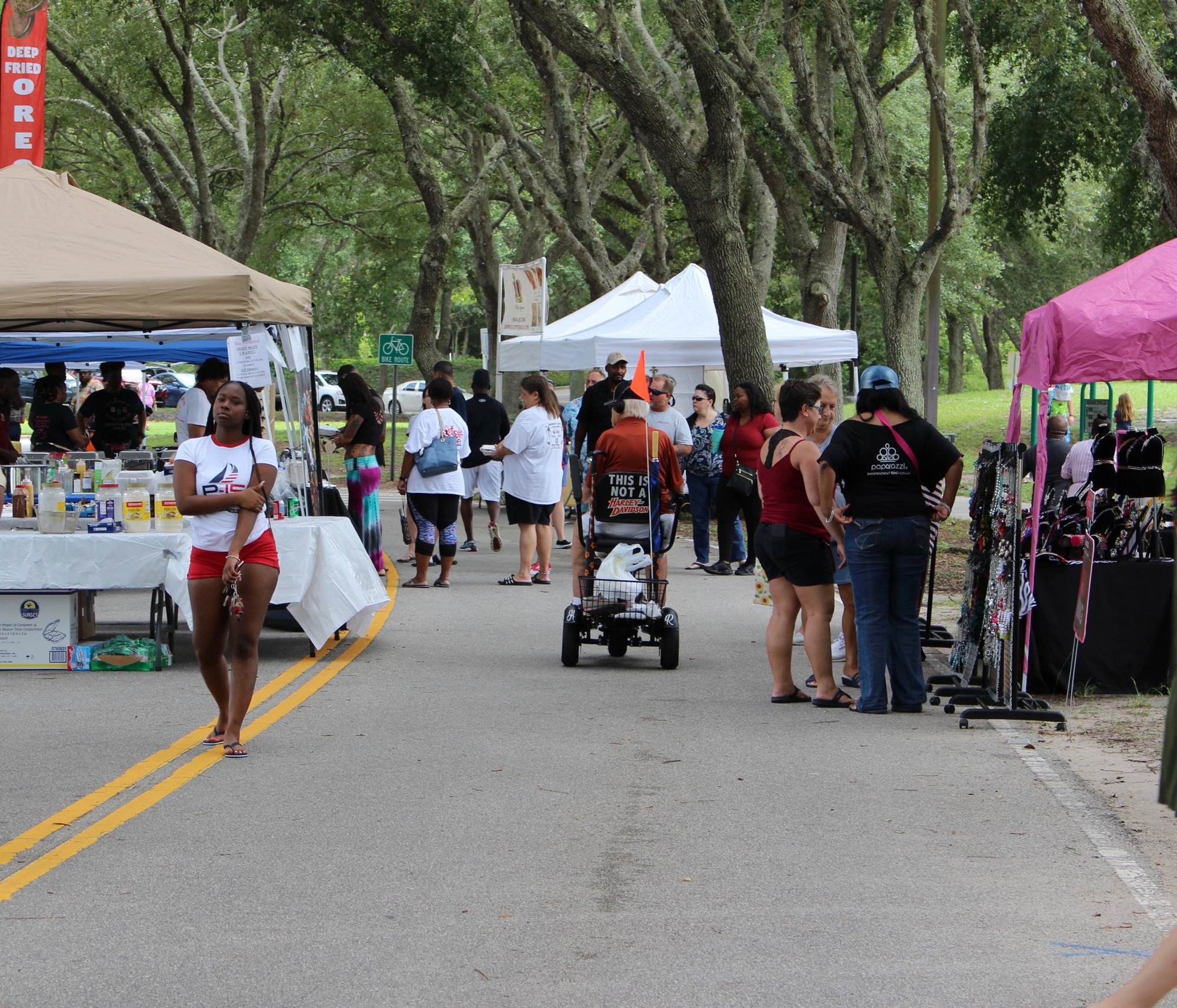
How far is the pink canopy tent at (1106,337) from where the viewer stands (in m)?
8.47

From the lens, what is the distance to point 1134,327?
848 centimetres

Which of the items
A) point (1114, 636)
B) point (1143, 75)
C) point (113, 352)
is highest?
point (1143, 75)

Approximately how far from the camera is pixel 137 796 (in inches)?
260

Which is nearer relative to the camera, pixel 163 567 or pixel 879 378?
pixel 879 378

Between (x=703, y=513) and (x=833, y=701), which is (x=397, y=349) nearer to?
(x=703, y=513)

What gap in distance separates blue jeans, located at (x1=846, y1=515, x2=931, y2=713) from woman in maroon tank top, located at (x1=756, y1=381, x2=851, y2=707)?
0.62 ft

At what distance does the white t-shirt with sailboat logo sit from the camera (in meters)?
7.34

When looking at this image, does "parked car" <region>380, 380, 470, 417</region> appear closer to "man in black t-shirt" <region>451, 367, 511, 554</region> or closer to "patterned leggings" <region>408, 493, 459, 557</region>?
"man in black t-shirt" <region>451, 367, 511, 554</region>

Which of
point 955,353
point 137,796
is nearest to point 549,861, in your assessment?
point 137,796

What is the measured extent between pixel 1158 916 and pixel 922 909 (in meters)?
0.76

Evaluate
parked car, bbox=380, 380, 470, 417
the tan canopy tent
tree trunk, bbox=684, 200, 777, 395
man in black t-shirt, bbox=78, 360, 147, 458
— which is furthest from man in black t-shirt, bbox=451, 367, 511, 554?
parked car, bbox=380, 380, 470, 417

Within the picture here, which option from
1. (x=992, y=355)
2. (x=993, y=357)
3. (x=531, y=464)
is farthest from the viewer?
(x=993, y=357)

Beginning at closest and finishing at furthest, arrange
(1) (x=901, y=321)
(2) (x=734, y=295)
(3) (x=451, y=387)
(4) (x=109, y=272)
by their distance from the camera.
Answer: (4) (x=109, y=272), (3) (x=451, y=387), (2) (x=734, y=295), (1) (x=901, y=321)

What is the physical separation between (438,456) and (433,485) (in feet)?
0.90
